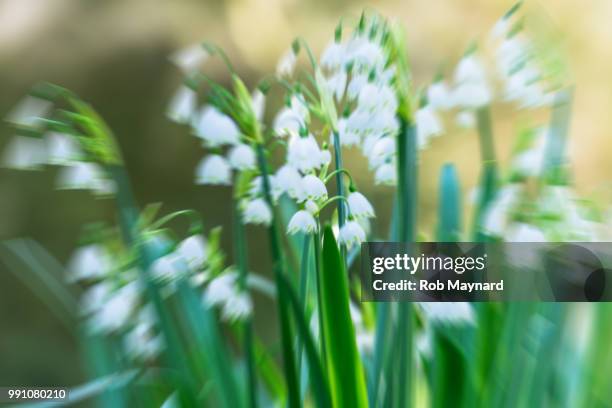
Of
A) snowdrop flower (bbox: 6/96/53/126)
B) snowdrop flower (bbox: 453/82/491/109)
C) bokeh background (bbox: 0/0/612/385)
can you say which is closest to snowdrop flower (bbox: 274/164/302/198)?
bokeh background (bbox: 0/0/612/385)

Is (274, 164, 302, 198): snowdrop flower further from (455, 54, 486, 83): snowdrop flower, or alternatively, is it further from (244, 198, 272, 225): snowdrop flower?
(455, 54, 486, 83): snowdrop flower

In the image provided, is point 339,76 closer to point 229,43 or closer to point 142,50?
point 229,43

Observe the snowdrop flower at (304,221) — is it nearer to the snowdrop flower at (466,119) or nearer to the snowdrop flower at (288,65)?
the snowdrop flower at (288,65)

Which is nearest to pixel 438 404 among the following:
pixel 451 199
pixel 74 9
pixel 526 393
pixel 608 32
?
pixel 526 393

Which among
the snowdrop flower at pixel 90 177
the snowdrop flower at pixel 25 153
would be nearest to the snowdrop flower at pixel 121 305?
the snowdrop flower at pixel 90 177

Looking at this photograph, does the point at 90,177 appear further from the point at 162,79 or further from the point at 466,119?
the point at 466,119
